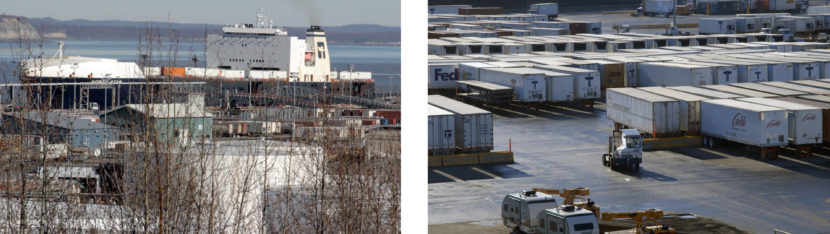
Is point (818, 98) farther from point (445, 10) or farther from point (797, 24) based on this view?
point (445, 10)

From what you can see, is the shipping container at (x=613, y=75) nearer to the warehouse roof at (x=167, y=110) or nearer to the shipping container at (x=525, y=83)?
the shipping container at (x=525, y=83)

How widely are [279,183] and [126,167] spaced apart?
1310mm

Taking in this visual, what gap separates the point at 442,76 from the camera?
843 inches

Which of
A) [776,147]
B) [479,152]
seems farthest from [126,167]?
[776,147]

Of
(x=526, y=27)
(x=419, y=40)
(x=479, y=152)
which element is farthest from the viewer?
(x=526, y=27)

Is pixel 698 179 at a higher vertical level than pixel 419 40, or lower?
lower

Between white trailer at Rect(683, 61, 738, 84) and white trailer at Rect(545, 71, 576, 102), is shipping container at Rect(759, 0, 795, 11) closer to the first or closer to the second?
white trailer at Rect(683, 61, 738, 84)

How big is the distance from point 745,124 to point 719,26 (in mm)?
23192

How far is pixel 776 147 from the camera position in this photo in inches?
520

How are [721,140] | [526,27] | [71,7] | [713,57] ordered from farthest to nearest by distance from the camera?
1. [71,7]
2. [526,27]
3. [713,57]
4. [721,140]

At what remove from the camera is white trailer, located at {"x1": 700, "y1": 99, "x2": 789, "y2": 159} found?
13.0m

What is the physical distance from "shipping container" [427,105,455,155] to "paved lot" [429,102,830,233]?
1.10ft

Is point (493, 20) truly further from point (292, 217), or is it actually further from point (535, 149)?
point (292, 217)

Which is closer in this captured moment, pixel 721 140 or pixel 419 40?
pixel 419 40
